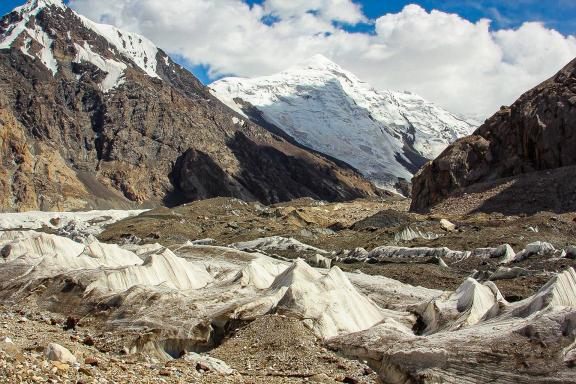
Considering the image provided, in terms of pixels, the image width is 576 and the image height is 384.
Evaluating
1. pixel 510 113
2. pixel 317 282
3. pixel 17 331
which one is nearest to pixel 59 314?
pixel 17 331

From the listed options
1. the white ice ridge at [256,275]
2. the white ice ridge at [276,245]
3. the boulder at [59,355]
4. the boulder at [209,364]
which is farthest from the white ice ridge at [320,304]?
the white ice ridge at [276,245]

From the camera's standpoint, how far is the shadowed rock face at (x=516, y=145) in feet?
354

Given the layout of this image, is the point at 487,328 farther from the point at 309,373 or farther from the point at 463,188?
the point at 463,188

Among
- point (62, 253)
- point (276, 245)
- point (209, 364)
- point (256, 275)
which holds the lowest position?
point (209, 364)

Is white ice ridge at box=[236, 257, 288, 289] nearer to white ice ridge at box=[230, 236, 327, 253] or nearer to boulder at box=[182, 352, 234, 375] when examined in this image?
boulder at box=[182, 352, 234, 375]

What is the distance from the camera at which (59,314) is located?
2762 centimetres

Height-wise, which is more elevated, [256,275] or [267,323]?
[256,275]

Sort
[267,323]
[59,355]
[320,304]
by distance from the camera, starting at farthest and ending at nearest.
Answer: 1. [320,304]
2. [267,323]
3. [59,355]

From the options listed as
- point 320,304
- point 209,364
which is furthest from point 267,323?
point 209,364

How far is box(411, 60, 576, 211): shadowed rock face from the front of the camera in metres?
108

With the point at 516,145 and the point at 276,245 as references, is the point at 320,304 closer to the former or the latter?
the point at 276,245

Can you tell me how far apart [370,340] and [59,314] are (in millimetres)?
14059

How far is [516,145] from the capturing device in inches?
4528

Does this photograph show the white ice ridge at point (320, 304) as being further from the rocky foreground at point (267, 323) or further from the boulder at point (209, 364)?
the boulder at point (209, 364)
